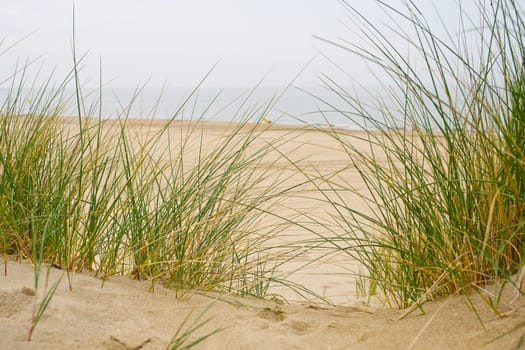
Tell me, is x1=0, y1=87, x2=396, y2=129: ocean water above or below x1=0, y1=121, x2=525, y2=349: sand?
above

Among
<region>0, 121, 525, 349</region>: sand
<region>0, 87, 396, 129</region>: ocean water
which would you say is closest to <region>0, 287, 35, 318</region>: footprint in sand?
<region>0, 121, 525, 349</region>: sand

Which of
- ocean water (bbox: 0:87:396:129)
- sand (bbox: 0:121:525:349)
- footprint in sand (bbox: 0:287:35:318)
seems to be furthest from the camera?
ocean water (bbox: 0:87:396:129)

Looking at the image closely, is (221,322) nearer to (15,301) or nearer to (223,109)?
(15,301)

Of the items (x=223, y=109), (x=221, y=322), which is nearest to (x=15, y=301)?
(x=221, y=322)

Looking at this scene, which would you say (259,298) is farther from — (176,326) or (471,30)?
(471,30)

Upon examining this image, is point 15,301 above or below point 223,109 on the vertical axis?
below

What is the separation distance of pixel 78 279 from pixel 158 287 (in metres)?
0.21

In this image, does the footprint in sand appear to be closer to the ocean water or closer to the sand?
the sand

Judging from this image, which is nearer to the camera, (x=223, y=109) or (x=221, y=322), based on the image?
(x=221, y=322)

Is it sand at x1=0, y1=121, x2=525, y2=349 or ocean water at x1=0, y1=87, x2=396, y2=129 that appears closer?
sand at x1=0, y1=121, x2=525, y2=349

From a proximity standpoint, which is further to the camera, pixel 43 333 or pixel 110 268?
pixel 110 268

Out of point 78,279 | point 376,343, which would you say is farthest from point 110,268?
point 376,343

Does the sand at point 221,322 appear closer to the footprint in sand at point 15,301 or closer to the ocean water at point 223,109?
the footprint in sand at point 15,301

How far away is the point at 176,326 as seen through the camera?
4.59 feet
